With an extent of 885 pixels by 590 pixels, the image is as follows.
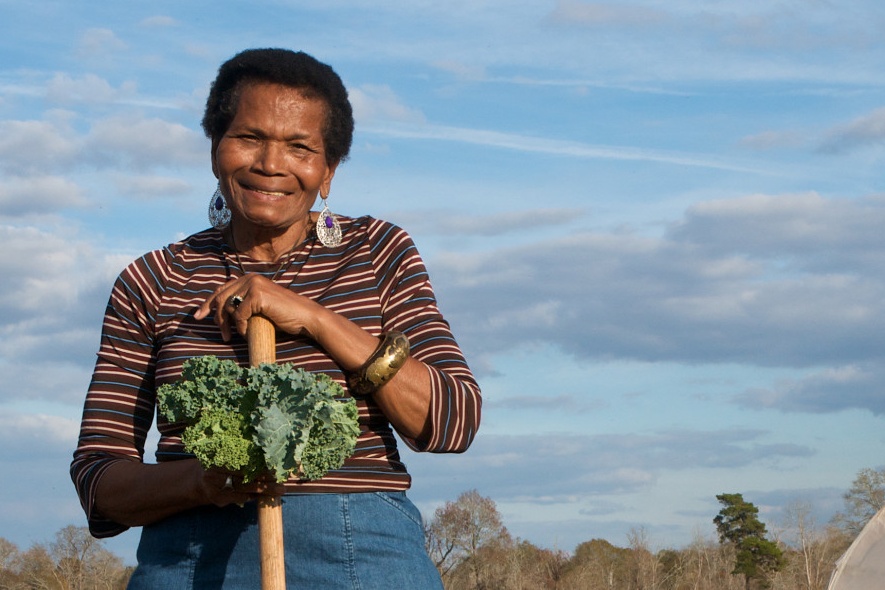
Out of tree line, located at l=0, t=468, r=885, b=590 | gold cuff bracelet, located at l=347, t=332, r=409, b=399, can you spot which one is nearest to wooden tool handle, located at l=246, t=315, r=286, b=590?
gold cuff bracelet, located at l=347, t=332, r=409, b=399

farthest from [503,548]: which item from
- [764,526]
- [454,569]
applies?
[764,526]

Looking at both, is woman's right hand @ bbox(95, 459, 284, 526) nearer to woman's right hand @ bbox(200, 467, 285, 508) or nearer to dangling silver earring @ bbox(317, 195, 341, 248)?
woman's right hand @ bbox(200, 467, 285, 508)

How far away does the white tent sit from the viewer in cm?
294

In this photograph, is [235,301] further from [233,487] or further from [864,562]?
[864,562]

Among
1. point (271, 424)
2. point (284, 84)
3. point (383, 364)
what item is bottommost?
point (271, 424)

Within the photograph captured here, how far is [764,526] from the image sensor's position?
17172mm

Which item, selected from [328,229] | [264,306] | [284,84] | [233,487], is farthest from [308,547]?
[284,84]

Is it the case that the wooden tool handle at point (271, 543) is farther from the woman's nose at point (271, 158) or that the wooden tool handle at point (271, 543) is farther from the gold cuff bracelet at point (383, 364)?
the woman's nose at point (271, 158)

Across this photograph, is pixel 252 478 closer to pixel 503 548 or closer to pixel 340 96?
pixel 340 96

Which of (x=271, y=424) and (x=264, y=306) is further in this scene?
(x=264, y=306)

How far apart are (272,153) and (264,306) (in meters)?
0.59

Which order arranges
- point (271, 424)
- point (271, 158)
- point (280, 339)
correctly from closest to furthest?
point (271, 424), point (280, 339), point (271, 158)

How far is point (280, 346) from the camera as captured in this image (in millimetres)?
3467

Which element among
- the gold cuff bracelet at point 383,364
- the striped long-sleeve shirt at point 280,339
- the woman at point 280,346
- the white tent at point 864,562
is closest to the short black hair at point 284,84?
the woman at point 280,346
